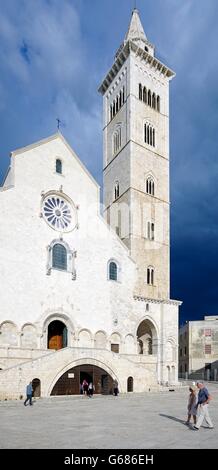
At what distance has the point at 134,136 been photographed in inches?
1718

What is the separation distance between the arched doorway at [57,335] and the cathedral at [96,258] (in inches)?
3.0

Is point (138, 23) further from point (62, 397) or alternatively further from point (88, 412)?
point (88, 412)

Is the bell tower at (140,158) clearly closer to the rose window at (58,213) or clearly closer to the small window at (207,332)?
the rose window at (58,213)

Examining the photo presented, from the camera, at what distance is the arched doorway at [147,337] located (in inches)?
1550

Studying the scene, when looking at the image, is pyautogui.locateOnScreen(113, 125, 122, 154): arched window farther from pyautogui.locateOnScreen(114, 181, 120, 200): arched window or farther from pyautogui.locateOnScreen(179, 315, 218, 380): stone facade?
pyautogui.locateOnScreen(179, 315, 218, 380): stone facade

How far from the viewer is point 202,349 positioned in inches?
2408

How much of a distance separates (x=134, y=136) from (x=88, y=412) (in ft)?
103

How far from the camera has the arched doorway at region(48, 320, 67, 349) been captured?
32500 mm

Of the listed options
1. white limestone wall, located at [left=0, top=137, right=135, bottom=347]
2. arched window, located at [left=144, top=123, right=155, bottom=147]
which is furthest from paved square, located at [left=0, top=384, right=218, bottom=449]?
arched window, located at [left=144, top=123, right=155, bottom=147]

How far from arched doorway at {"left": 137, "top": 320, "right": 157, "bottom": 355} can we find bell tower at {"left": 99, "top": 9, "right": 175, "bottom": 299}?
277 cm

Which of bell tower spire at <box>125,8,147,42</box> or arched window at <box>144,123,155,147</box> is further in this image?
bell tower spire at <box>125,8,147,42</box>

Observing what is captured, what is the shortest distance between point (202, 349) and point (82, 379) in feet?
117

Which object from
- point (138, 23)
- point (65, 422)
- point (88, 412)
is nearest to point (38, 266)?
point (88, 412)

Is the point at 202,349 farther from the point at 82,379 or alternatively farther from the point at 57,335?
the point at 82,379
